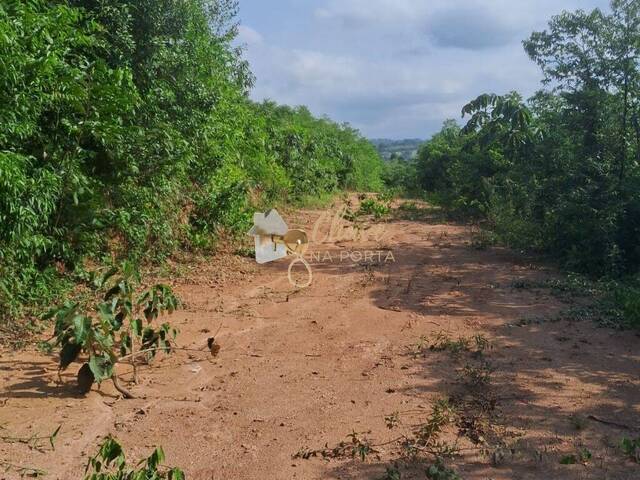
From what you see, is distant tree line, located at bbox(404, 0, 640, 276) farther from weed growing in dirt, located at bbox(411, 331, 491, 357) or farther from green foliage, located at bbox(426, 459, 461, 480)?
green foliage, located at bbox(426, 459, 461, 480)

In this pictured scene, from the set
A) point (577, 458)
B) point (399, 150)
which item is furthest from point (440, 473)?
point (399, 150)

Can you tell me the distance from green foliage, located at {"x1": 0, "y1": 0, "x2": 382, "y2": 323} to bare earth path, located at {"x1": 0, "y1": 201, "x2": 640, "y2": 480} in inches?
40.9

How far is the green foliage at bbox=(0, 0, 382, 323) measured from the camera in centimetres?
474

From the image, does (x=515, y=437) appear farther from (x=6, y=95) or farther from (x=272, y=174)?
(x=272, y=174)

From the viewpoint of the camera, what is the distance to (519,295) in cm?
702

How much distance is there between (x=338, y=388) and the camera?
4270 mm

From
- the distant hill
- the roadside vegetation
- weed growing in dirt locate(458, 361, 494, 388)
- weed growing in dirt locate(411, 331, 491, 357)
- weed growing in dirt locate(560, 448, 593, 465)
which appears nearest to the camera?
weed growing in dirt locate(560, 448, 593, 465)

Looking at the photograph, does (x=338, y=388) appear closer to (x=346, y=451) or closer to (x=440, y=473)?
(x=346, y=451)

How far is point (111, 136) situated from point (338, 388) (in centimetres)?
361

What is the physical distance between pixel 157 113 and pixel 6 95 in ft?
9.42

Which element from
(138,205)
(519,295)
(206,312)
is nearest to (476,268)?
(519,295)

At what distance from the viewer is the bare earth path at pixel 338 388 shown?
323cm

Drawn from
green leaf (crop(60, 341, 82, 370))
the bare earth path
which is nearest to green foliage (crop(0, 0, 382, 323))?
the bare earth path

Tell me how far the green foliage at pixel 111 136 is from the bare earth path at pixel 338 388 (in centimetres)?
104
